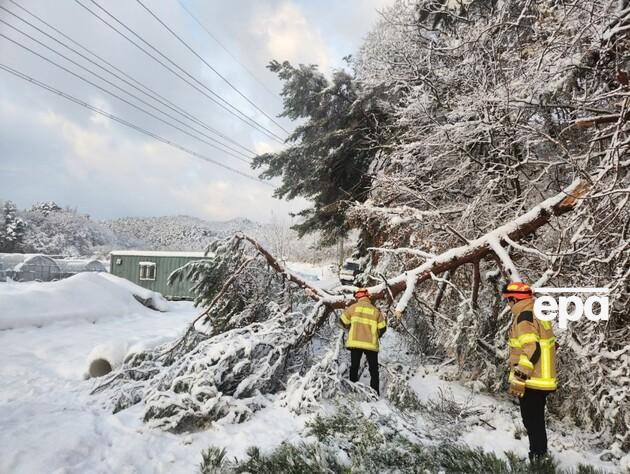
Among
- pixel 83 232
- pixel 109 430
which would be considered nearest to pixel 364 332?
pixel 109 430

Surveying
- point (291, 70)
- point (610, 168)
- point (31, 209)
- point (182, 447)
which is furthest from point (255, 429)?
point (31, 209)

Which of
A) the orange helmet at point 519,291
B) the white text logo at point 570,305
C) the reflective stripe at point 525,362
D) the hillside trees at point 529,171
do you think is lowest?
the reflective stripe at point 525,362

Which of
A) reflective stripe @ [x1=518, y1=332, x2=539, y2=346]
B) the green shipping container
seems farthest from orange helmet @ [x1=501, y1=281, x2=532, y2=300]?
the green shipping container

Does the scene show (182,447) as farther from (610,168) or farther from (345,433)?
(610,168)

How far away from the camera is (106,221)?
9412 centimetres

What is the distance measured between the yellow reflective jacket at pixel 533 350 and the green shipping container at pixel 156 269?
2027 centimetres

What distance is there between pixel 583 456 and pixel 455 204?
4121 mm

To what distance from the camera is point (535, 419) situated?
3557 mm

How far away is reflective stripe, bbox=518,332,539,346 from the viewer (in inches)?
136

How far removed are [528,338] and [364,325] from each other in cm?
245

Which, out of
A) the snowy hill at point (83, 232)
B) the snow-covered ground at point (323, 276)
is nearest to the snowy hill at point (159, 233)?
the snowy hill at point (83, 232)

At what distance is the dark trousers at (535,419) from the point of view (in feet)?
11.6

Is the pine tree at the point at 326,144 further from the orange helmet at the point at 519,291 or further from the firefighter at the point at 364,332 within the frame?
the orange helmet at the point at 519,291

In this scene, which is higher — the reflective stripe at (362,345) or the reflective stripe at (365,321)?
the reflective stripe at (365,321)
